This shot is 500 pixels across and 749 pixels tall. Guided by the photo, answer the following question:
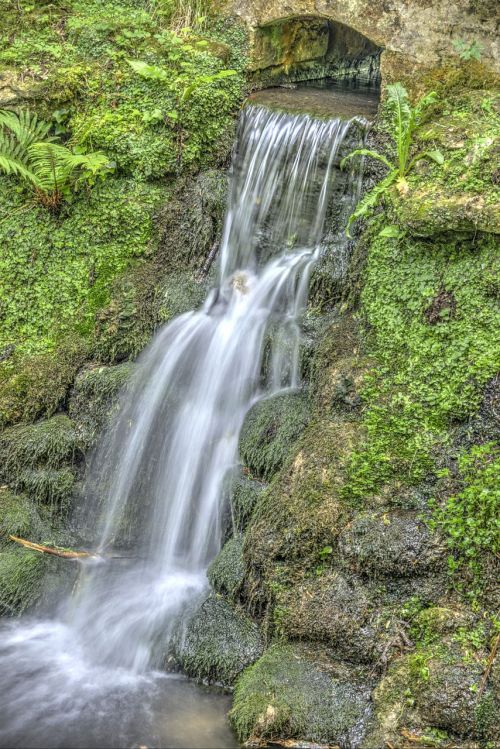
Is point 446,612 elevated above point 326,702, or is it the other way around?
point 446,612

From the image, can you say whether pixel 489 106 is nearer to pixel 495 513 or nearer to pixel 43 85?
pixel 495 513

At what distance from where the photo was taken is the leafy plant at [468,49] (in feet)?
23.0

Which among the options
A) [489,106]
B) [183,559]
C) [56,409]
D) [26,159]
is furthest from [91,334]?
[489,106]

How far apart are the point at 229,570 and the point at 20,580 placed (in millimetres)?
1807

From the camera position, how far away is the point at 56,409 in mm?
7504

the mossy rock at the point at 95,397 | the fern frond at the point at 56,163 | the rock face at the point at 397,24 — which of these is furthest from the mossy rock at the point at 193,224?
the rock face at the point at 397,24

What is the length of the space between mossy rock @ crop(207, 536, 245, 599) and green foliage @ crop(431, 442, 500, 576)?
1.55 metres

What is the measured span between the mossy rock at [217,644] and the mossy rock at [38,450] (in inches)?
90.0

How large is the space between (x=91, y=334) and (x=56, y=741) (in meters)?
4.26

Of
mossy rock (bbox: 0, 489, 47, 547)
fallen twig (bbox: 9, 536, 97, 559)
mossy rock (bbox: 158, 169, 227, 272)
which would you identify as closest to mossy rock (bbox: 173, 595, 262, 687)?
fallen twig (bbox: 9, 536, 97, 559)

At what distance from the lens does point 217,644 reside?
5289 mm

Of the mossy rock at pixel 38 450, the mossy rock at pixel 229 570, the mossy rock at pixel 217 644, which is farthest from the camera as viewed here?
the mossy rock at pixel 38 450

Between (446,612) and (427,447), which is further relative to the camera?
(427,447)

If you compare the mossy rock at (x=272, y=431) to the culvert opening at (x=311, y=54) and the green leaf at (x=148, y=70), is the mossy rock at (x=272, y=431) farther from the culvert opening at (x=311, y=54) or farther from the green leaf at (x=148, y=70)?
the culvert opening at (x=311, y=54)
